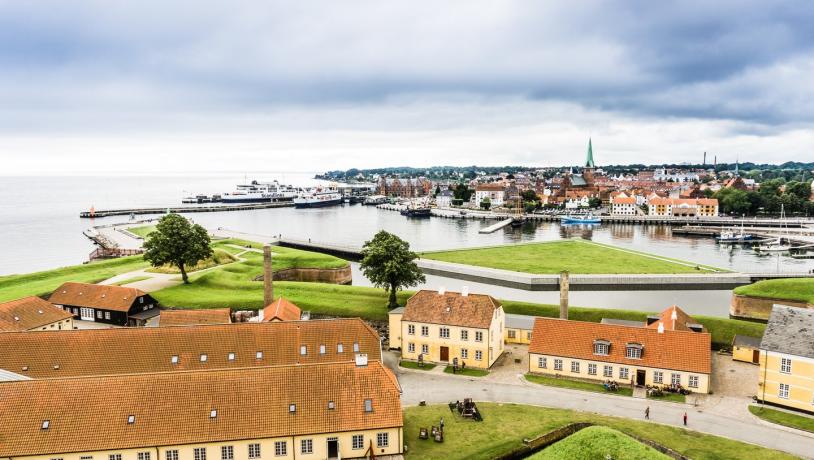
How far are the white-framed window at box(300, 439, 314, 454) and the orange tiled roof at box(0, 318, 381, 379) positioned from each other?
1055 cm

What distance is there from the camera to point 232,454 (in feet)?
97.7

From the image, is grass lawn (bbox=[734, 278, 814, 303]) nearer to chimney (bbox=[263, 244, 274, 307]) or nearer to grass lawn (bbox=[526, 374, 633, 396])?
grass lawn (bbox=[526, 374, 633, 396])

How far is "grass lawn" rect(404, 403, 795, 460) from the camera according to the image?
104 feet

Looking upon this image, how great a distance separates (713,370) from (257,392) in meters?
37.9

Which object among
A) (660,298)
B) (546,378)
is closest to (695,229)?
(660,298)

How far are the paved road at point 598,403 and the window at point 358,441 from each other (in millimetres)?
8794

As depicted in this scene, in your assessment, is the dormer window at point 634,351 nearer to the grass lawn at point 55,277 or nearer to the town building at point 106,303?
the town building at point 106,303

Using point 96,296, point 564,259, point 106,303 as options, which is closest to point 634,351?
point 106,303

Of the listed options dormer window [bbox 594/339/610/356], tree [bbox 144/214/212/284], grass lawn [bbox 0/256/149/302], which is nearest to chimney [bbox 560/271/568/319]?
dormer window [bbox 594/339/610/356]

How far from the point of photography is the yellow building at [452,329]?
48031 millimetres

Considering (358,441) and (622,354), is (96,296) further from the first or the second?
(622,354)

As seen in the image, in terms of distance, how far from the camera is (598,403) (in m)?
39.9

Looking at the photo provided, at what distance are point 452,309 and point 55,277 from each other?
60302 mm

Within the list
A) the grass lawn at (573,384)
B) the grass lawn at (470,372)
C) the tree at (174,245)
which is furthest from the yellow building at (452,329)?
the tree at (174,245)
